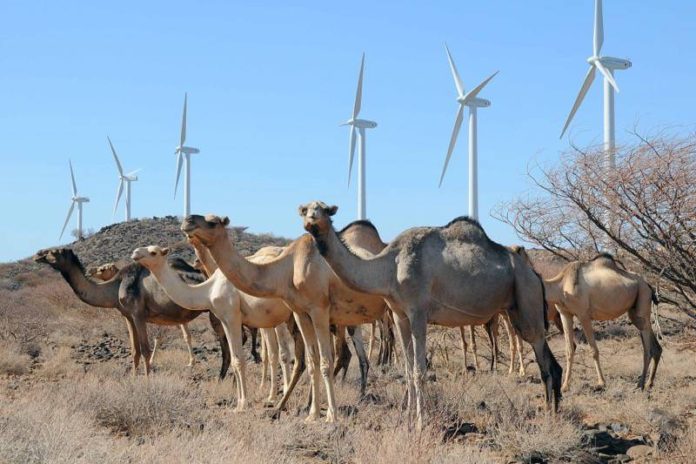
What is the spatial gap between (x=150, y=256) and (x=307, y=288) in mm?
3073

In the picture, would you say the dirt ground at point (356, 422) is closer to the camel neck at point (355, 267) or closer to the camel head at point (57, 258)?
the camel neck at point (355, 267)

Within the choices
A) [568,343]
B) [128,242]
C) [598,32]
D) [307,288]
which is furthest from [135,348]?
[128,242]

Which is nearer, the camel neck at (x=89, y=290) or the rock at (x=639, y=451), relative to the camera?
the rock at (x=639, y=451)

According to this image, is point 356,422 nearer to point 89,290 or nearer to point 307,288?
point 307,288

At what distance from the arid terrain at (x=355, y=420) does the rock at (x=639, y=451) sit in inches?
0.6

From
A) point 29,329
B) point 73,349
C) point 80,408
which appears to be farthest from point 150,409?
point 29,329

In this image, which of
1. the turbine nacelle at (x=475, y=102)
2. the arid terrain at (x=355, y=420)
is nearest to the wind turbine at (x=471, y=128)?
the turbine nacelle at (x=475, y=102)

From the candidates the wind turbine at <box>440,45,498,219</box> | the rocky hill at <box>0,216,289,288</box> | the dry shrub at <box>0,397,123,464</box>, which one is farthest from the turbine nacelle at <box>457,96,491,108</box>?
the dry shrub at <box>0,397,123,464</box>

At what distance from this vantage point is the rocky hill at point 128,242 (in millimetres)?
52250

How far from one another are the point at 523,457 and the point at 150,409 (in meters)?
4.41

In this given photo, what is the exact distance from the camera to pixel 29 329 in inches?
966

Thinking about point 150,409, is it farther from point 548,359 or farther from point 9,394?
point 548,359

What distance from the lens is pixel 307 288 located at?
1082 cm

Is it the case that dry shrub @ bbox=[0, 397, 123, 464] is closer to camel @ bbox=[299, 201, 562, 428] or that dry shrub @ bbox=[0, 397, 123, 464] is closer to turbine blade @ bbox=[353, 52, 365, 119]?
camel @ bbox=[299, 201, 562, 428]
